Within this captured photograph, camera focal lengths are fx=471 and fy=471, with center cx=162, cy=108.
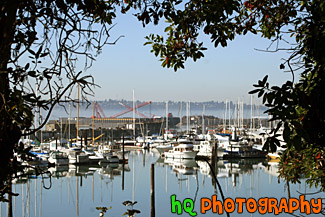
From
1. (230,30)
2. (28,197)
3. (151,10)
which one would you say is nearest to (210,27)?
(230,30)

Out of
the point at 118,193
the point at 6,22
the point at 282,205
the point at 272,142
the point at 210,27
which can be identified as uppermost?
the point at 210,27

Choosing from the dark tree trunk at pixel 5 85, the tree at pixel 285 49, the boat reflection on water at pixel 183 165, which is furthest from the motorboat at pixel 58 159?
the dark tree trunk at pixel 5 85

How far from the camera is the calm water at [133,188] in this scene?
57.2 feet

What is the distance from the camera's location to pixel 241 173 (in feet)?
89.1

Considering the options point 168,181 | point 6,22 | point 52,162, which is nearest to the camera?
point 6,22

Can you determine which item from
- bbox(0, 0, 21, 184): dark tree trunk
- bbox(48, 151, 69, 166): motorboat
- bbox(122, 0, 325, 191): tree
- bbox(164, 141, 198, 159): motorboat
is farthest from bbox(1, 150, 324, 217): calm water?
bbox(0, 0, 21, 184): dark tree trunk

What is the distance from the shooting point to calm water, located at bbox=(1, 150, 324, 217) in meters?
17.4

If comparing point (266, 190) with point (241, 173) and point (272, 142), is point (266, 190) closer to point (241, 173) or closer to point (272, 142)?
point (241, 173)

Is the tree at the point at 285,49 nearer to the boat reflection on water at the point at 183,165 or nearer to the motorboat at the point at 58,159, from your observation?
the boat reflection on water at the point at 183,165

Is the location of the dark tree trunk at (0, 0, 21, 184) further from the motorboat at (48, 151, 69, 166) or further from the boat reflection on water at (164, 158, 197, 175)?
the motorboat at (48, 151, 69, 166)

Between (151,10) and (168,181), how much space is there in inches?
843

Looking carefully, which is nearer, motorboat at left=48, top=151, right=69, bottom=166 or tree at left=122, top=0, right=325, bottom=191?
tree at left=122, top=0, right=325, bottom=191

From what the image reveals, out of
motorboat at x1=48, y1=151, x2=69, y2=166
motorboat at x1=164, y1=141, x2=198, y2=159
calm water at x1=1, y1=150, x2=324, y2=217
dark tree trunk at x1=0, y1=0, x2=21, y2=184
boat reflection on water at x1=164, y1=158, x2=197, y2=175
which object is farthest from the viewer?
motorboat at x1=164, y1=141, x2=198, y2=159

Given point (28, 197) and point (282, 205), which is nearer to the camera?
point (282, 205)
